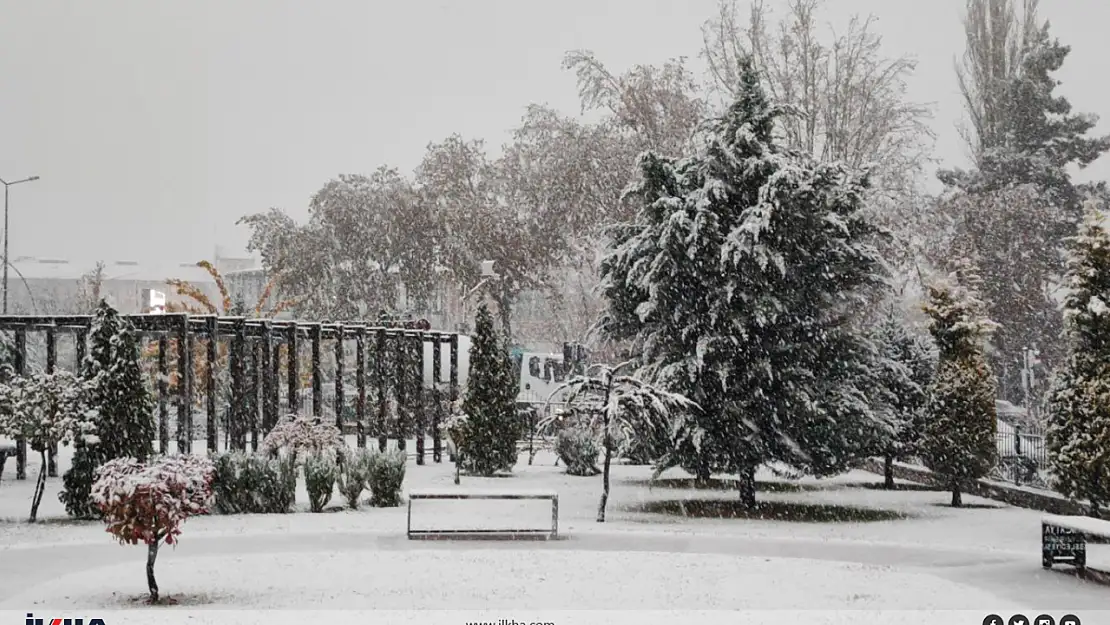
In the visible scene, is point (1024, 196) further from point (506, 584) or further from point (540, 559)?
point (506, 584)

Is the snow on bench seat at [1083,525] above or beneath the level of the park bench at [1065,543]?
above

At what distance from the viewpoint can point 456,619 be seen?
35.0 feet

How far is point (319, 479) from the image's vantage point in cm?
1543

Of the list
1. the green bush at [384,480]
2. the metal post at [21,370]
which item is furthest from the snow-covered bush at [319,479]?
the metal post at [21,370]

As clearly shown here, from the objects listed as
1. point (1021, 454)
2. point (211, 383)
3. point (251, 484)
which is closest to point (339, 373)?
point (211, 383)

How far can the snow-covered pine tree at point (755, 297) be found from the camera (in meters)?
16.2

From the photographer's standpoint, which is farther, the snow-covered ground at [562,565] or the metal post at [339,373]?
the metal post at [339,373]

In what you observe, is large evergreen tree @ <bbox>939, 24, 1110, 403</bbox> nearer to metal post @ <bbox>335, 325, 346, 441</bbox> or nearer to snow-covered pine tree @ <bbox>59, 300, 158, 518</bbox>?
metal post @ <bbox>335, 325, 346, 441</bbox>

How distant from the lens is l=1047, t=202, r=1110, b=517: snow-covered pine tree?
1460cm

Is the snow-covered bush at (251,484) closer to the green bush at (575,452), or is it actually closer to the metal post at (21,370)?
the metal post at (21,370)

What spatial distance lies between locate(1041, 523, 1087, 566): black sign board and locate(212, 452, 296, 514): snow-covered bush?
8299mm

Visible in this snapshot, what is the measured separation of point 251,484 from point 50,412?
7.75 feet

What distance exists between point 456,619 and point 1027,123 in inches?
420

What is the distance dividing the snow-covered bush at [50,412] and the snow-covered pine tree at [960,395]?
36.2 feet
